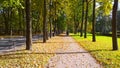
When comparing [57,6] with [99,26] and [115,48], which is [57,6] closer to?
[115,48]

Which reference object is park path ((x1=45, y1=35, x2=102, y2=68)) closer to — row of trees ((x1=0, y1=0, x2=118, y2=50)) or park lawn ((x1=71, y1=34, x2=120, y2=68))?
park lawn ((x1=71, y1=34, x2=120, y2=68))

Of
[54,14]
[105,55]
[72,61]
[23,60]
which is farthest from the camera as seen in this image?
[54,14]

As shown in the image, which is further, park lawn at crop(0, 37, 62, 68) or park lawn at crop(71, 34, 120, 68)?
park lawn at crop(71, 34, 120, 68)

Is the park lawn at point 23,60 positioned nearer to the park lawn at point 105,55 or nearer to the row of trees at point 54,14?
the park lawn at point 105,55

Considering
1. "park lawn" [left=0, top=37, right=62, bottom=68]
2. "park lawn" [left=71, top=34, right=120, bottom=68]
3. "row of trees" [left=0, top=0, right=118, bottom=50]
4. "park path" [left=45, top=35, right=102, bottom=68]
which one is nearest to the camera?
"park lawn" [left=0, top=37, right=62, bottom=68]

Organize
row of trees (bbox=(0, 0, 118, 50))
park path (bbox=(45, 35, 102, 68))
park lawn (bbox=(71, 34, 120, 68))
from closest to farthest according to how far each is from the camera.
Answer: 1. park path (bbox=(45, 35, 102, 68))
2. park lawn (bbox=(71, 34, 120, 68))
3. row of trees (bbox=(0, 0, 118, 50))

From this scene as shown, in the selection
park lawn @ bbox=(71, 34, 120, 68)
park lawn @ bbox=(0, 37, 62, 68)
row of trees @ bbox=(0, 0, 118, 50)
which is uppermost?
row of trees @ bbox=(0, 0, 118, 50)

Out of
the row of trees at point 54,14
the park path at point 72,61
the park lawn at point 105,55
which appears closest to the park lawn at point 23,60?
the park path at point 72,61

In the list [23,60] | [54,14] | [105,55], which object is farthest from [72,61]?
[54,14]

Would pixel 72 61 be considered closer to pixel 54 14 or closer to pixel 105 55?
pixel 105 55

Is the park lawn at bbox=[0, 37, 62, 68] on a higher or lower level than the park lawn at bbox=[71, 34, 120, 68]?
higher

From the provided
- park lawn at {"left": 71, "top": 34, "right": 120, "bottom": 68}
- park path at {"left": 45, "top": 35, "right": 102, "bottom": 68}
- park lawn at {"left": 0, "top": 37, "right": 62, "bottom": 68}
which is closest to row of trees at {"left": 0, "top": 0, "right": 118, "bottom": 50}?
park lawn at {"left": 71, "top": 34, "right": 120, "bottom": 68}

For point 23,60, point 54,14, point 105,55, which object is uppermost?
point 54,14

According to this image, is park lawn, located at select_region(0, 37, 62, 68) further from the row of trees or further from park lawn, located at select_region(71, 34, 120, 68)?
the row of trees
